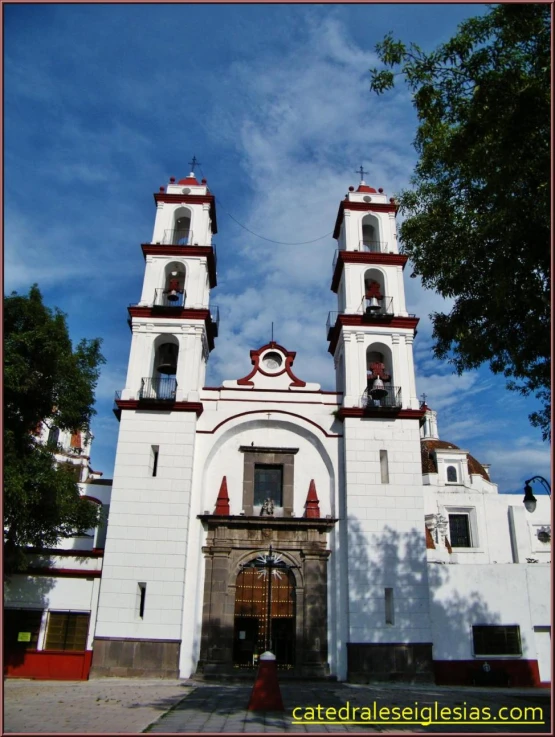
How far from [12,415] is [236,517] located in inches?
270

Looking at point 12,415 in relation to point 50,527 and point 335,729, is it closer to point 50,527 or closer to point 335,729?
point 50,527

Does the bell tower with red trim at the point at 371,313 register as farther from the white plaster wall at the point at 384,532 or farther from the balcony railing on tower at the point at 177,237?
the balcony railing on tower at the point at 177,237

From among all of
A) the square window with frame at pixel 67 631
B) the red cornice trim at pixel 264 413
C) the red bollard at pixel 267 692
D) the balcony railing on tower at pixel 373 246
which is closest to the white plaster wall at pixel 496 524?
the red cornice trim at pixel 264 413

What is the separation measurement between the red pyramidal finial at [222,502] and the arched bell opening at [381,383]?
17.2 feet

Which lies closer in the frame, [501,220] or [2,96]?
[2,96]

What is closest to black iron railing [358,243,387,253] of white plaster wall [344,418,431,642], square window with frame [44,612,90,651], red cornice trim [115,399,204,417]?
A: white plaster wall [344,418,431,642]

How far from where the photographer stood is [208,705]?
1136cm

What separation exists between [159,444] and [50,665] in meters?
6.54

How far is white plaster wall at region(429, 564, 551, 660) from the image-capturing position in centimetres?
1717

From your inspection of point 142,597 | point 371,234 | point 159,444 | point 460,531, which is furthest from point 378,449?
point 460,531

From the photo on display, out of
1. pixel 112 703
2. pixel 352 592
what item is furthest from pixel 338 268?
pixel 112 703

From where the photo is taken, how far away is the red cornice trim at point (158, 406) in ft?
61.6

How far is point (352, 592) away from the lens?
17.1 m

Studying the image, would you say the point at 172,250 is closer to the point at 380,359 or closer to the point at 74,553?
the point at 380,359
